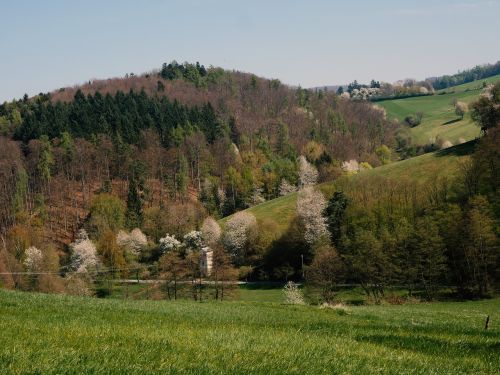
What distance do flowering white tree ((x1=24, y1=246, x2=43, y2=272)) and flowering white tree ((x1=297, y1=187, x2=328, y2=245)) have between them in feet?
194

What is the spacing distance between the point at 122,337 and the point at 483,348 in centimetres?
947

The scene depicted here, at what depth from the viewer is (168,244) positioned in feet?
438

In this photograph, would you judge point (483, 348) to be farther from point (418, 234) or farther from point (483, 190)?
point (483, 190)

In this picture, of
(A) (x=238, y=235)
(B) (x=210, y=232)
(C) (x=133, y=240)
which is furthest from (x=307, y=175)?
(C) (x=133, y=240)

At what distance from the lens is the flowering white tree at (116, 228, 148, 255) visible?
5247 inches

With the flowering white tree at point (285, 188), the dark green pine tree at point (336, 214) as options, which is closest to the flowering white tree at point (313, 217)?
the dark green pine tree at point (336, 214)

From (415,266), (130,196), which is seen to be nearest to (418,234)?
(415,266)

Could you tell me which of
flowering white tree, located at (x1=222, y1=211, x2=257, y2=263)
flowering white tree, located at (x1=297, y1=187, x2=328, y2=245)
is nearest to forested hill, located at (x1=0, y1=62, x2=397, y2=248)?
flowering white tree, located at (x1=222, y1=211, x2=257, y2=263)

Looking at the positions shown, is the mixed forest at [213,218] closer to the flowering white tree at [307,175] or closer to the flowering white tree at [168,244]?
the flowering white tree at [168,244]

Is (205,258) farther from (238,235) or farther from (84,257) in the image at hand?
(84,257)

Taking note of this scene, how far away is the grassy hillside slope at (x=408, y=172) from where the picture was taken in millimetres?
133375

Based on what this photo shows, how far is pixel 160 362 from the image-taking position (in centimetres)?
835

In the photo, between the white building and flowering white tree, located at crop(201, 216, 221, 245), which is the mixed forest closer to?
flowering white tree, located at crop(201, 216, 221, 245)

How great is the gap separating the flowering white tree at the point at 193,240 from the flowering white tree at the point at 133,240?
11.9 meters
